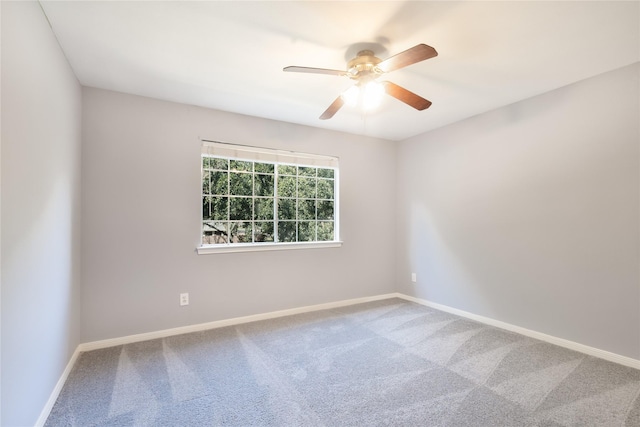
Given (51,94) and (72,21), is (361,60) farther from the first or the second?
(51,94)

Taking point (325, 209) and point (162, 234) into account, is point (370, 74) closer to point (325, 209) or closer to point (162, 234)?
point (325, 209)

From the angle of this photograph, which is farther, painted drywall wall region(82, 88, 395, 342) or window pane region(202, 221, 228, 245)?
window pane region(202, 221, 228, 245)

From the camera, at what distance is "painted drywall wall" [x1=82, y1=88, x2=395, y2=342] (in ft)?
8.66

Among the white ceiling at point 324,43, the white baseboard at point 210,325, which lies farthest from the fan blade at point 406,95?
the white baseboard at point 210,325

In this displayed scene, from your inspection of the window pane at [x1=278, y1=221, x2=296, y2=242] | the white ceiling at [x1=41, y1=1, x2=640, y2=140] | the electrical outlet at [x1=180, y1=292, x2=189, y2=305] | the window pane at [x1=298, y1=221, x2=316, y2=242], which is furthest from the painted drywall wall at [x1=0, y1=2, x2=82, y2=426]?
the window pane at [x1=298, y1=221, x2=316, y2=242]

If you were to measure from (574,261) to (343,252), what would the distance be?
2.36 metres

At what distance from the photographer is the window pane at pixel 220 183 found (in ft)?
10.6

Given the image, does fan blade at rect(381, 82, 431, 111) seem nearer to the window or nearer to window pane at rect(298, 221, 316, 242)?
the window

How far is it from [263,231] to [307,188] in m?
0.81

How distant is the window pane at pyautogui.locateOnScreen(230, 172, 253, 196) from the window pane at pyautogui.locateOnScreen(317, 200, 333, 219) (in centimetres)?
97

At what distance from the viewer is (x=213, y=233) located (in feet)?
10.6

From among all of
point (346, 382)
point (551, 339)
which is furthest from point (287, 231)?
point (551, 339)

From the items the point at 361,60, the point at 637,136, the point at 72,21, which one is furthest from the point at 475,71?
the point at 72,21

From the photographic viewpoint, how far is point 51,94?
6.07 ft
